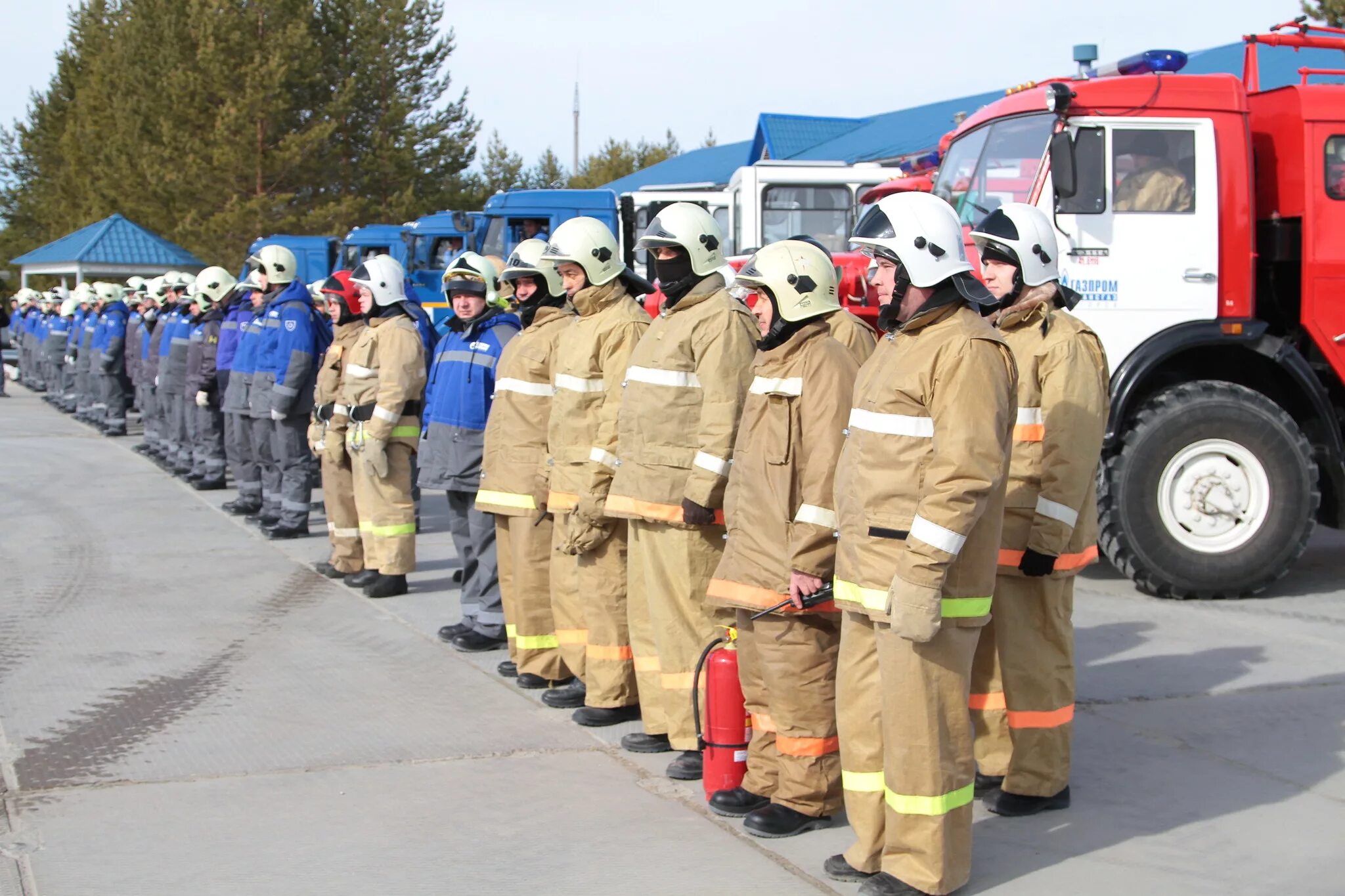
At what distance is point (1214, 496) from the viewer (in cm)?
914

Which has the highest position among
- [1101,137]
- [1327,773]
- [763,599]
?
[1101,137]

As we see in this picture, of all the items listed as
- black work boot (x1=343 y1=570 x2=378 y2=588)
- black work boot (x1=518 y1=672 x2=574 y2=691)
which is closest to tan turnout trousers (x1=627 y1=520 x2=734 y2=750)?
black work boot (x1=518 y1=672 x2=574 y2=691)

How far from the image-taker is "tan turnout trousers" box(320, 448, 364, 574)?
33.1 ft

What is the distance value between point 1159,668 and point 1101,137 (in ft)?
11.1

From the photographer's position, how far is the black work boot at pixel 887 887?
440 centimetres

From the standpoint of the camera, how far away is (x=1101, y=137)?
8.78 metres

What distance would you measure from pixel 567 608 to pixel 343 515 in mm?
3835

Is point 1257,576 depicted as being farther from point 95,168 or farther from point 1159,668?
point 95,168

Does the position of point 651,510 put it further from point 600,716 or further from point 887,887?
point 887,887

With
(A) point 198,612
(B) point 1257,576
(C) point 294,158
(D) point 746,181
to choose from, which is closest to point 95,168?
(C) point 294,158

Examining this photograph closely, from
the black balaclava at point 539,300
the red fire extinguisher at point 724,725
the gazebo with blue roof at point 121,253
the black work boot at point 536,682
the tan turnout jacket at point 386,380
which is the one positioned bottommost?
the black work boot at point 536,682

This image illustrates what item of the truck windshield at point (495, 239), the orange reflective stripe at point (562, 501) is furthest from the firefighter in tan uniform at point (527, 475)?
the truck windshield at point (495, 239)

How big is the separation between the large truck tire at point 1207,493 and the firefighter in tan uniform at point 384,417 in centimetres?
458

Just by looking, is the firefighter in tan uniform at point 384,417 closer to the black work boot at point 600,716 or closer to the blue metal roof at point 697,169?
A: the black work boot at point 600,716
